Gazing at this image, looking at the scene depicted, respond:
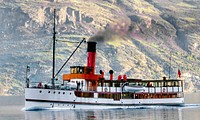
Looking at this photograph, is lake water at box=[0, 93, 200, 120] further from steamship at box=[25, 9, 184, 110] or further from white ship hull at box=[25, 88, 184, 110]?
steamship at box=[25, 9, 184, 110]

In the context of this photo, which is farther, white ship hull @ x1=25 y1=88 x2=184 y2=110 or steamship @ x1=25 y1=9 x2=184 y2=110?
steamship @ x1=25 y1=9 x2=184 y2=110

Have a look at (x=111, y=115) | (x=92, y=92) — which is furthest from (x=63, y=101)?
(x=111, y=115)

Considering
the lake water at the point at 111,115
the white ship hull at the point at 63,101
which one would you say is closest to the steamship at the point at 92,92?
the white ship hull at the point at 63,101

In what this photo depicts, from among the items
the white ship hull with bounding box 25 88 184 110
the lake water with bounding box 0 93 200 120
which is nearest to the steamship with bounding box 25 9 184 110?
the white ship hull with bounding box 25 88 184 110

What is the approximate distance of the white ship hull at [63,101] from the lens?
115 meters

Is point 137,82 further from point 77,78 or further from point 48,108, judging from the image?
point 48,108

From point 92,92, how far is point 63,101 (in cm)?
684

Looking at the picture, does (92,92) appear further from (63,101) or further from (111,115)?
(111,115)

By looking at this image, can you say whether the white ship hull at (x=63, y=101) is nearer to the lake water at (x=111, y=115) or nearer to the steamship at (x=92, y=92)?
the steamship at (x=92, y=92)

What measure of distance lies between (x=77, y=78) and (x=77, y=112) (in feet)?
30.3

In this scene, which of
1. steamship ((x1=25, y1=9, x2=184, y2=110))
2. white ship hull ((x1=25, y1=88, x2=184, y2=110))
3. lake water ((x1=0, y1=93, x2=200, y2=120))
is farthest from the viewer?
steamship ((x1=25, y1=9, x2=184, y2=110))

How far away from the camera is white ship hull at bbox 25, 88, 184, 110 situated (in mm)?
115062

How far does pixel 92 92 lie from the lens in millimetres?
122250

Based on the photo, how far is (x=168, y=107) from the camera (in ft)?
436
